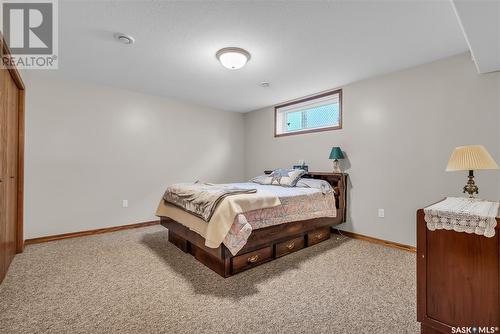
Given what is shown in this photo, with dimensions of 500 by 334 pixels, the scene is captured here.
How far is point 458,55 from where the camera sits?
257 centimetres

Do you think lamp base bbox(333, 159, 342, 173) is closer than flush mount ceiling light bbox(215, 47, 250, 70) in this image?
No

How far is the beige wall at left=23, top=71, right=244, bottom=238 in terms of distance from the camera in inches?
126

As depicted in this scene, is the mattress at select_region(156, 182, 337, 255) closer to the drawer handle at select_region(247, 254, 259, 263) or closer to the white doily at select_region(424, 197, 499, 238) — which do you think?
the drawer handle at select_region(247, 254, 259, 263)

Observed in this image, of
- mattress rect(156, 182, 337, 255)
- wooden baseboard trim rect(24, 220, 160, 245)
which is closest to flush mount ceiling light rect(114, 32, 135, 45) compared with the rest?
mattress rect(156, 182, 337, 255)

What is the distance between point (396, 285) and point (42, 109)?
4.80 meters

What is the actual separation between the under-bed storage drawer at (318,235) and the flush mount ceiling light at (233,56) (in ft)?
7.58

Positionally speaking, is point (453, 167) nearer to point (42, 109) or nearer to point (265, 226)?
point (265, 226)

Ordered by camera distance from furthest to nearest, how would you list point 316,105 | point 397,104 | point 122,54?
point 316,105 → point 397,104 → point 122,54

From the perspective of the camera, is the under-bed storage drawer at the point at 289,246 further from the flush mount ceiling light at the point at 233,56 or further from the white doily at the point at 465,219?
the flush mount ceiling light at the point at 233,56

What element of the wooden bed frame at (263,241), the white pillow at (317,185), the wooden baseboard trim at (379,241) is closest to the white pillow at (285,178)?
the white pillow at (317,185)

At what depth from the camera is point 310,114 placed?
4227 mm

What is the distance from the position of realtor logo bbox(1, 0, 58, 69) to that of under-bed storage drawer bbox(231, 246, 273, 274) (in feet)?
8.94

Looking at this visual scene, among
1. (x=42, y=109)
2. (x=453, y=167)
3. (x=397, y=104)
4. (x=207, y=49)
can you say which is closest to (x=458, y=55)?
(x=397, y=104)

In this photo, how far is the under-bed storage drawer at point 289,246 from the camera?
2660 millimetres
